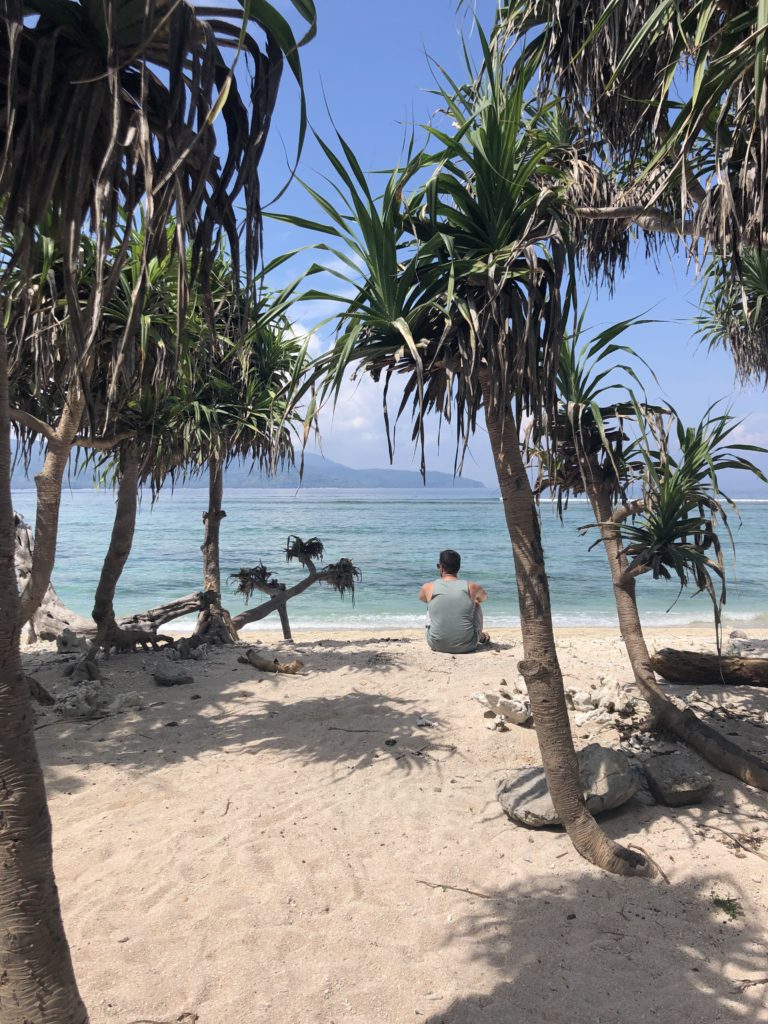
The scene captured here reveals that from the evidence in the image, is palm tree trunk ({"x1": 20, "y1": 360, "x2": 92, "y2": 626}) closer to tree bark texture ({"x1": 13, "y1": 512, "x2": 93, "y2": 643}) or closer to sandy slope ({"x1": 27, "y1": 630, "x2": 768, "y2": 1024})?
sandy slope ({"x1": 27, "y1": 630, "x2": 768, "y2": 1024})

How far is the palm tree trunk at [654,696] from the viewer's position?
4.37 metres

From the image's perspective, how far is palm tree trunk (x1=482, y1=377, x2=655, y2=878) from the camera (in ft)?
11.4

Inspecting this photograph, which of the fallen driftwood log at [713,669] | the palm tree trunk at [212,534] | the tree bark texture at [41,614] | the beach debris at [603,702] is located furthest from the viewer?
the palm tree trunk at [212,534]

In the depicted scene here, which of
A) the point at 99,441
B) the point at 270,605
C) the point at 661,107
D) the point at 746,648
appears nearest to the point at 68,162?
the point at 661,107

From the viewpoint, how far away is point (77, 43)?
1.76 meters

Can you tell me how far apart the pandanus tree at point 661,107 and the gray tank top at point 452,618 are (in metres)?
3.61

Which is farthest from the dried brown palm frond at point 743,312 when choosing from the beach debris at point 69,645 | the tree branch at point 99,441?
the beach debris at point 69,645

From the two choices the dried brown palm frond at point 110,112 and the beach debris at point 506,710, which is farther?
the beach debris at point 506,710

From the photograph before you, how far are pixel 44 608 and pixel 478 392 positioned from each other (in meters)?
8.20

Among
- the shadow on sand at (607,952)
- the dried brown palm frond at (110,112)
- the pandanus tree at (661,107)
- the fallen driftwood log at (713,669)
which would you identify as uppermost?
the pandanus tree at (661,107)

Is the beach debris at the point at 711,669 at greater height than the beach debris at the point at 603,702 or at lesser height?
greater

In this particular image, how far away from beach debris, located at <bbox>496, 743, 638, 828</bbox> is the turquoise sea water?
4.63 ft

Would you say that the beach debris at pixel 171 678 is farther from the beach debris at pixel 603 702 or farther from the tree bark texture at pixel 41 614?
the beach debris at pixel 603 702

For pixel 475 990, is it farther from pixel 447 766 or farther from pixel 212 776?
pixel 212 776
